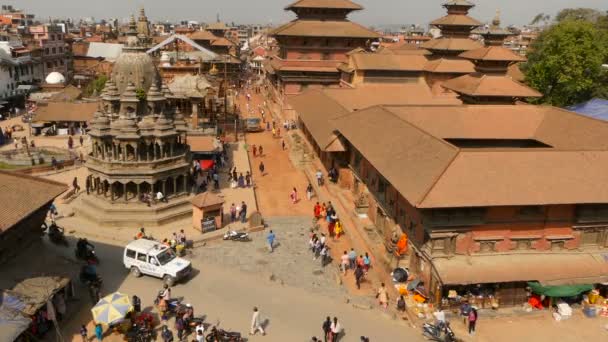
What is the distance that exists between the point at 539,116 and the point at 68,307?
2767 cm

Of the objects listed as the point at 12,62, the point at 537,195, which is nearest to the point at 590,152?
the point at 537,195

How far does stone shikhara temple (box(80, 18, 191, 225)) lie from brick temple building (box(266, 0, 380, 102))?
2755 cm

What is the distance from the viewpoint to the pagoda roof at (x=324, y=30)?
55.9 m

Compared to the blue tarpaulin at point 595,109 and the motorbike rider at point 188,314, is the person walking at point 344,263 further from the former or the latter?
the blue tarpaulin at point 595,109

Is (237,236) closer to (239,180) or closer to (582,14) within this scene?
(239,180)

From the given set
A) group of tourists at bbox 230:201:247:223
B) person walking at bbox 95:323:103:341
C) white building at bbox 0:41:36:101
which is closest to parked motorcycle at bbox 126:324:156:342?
person walking at bbox 95:323:103:341

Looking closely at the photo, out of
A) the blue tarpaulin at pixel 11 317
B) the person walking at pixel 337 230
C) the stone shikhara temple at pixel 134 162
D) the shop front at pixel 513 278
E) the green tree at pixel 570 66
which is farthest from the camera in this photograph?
the green tree at pixel 570 66

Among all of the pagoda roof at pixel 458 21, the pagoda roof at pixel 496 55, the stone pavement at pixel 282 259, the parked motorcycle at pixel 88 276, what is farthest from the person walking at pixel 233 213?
the pagoda roof at pixel 458 21

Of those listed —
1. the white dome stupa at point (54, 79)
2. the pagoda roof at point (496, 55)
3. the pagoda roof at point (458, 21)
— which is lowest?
the white dome stupa at point (54, 79)

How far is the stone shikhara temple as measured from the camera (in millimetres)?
30047

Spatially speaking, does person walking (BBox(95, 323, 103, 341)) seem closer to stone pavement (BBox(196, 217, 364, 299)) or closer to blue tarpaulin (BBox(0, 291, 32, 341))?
blue tarpaulin (BBox(0, 291, 32, 341))

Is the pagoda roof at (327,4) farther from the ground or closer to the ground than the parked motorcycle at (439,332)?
farther from the ground

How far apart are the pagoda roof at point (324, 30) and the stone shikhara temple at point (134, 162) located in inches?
1064

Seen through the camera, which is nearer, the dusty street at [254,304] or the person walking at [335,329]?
the person walking at [335,329]
